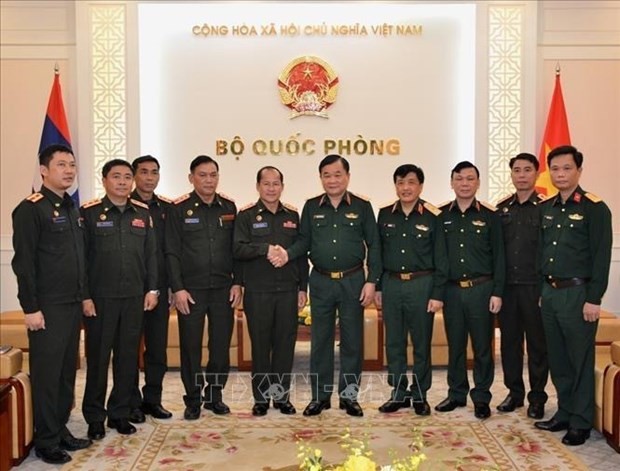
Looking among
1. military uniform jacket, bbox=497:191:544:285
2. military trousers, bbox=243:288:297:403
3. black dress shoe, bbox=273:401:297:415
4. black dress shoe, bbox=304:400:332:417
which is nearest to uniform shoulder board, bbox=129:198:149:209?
military trousers, bbox=243:288:297:403

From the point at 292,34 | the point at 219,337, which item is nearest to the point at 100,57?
the point at 292,34

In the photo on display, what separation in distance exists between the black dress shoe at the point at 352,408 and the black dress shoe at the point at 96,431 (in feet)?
4.91

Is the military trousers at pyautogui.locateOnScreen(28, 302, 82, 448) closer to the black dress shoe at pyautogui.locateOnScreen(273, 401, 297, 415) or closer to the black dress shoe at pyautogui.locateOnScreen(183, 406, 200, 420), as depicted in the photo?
the black dress shoe at pyautogui.locateOnScreen(183, 406, 200, 420)

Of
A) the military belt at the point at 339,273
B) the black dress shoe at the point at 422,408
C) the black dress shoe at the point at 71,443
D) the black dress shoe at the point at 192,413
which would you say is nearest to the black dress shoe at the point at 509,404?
the black dress shoe at the point at 422,408

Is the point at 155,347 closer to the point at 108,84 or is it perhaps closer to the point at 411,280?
the point at 411,280

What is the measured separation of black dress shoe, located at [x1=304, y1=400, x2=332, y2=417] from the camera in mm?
4090

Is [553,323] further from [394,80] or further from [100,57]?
→ [100,57]

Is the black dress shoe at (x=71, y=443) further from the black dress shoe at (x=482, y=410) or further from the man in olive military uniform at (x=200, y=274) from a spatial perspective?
the black dress shoe at (x=482, y=410)

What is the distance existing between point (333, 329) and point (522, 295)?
1.23 m

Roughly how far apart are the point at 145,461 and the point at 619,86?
5.82m

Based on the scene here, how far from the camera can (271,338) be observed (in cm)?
416

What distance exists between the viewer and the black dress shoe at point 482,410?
159 inches

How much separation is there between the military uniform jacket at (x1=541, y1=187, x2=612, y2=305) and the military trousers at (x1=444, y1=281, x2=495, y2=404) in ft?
1.59

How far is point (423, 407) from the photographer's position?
4.08 metres
